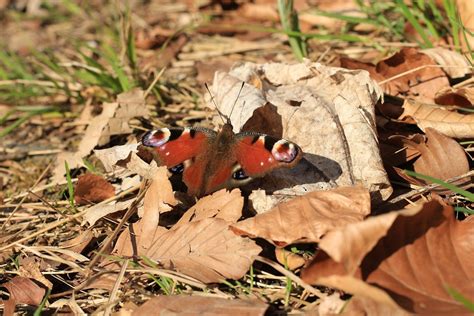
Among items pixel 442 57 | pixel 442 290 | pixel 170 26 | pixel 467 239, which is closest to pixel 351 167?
pixel 467 239

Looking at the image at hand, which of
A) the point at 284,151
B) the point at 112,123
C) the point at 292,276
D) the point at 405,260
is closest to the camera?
the point at 405,260

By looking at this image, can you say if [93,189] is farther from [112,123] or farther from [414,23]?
[414,23]

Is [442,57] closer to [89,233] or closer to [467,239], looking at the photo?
[467,239]

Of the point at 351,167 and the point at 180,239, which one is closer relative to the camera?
the point at 180,239

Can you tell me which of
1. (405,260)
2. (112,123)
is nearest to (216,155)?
(405,260)

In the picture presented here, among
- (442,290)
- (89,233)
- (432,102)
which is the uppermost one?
(432,102)

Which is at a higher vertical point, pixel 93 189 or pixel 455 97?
pixel 455 97

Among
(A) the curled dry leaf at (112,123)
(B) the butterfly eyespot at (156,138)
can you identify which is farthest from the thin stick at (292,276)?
(A) the curled dry leaf at (112,123)

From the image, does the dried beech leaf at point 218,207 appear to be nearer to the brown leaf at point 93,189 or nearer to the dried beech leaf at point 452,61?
the brown leaf at point 93,189
